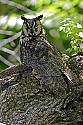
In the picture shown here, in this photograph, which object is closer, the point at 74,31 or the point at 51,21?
the point at 74,31

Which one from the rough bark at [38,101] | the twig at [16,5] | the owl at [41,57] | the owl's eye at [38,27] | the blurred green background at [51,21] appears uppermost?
the twig at [16,5]

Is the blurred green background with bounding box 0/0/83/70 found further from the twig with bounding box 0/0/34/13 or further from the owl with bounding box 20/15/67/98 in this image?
the owl with bounding box 20/15/67/98

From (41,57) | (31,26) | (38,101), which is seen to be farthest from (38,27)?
(38,101)

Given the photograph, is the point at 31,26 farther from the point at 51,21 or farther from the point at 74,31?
the point at 51,21

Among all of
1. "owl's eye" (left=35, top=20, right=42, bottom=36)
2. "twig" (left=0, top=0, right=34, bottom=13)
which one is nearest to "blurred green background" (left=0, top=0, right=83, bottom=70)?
"twig" (left=0, top=0, right=34, bottom=13)

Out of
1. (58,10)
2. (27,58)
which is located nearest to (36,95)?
(27,58)

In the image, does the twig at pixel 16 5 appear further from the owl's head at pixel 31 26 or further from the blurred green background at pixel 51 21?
the owl's head at pixel 31 26

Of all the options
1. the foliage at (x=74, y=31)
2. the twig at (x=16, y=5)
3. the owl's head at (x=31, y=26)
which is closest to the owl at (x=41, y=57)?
the owl's head at (x=31, y=26)

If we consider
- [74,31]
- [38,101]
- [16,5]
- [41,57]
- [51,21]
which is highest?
[16,5]
